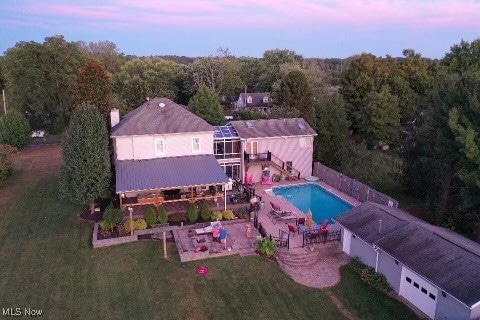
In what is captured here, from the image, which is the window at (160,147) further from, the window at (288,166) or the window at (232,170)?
the window at (288,166)

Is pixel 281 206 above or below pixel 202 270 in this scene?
above

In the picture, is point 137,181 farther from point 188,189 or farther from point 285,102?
point 285,102

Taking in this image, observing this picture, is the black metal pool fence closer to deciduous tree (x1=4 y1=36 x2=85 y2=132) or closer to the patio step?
the patio step

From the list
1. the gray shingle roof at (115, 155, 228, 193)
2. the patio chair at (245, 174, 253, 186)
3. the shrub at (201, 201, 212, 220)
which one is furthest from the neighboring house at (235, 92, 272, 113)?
the shrub at (201, 201, 212, 220)

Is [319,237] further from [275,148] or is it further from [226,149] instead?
[226,149]

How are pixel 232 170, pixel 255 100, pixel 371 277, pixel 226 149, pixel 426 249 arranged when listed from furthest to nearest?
pixel 255 100
pixel 232 170
pixel 226 149
pixel 371 277
pixel 426 249

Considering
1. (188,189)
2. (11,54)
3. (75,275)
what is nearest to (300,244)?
(188,189)

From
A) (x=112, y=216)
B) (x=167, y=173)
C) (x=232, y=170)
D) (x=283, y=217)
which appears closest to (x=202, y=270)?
(x=112, y=216)
